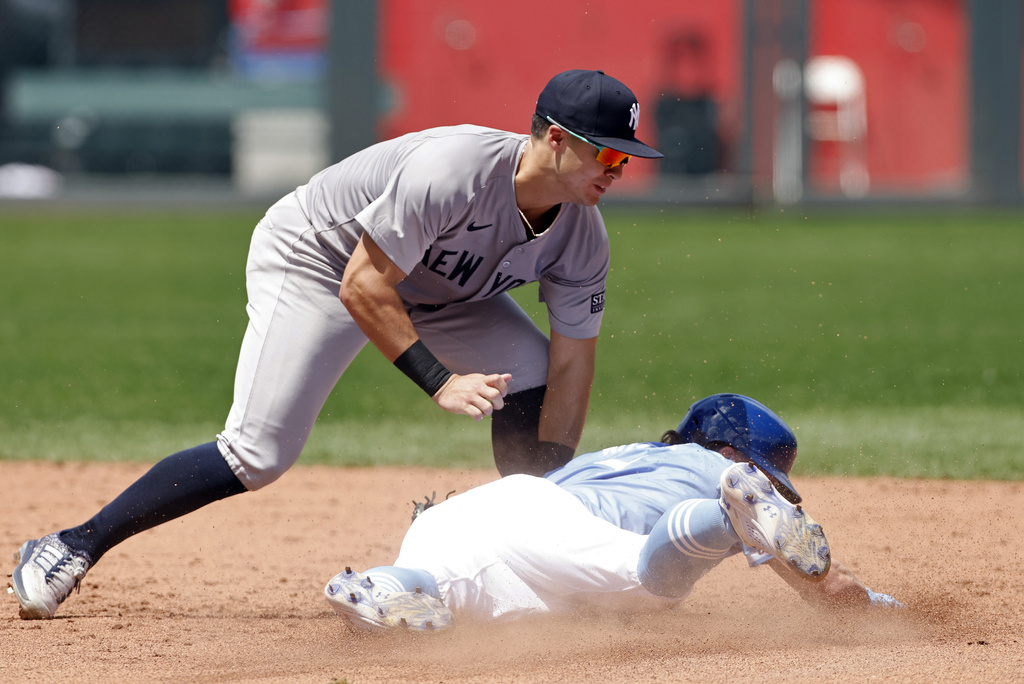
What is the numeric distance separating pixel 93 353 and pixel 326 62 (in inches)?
366

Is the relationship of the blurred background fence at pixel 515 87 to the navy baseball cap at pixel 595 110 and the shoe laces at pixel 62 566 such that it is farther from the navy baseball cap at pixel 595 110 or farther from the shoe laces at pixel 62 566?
the shoe laces at pixel 62 566

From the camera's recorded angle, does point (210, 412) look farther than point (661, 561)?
Yes

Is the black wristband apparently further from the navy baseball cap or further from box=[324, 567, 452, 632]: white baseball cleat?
the navy baseball cap

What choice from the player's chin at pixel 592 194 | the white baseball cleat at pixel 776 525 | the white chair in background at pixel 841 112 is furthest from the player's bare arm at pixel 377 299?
the white chair in background at pixel 841 112

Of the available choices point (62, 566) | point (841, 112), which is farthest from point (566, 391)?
point (841, 112)

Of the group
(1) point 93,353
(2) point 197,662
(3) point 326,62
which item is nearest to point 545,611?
(2) point 197,662

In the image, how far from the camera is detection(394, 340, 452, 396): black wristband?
3227 millimetres

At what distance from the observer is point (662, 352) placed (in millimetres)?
8508

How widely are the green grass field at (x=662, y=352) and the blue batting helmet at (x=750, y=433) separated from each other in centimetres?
179

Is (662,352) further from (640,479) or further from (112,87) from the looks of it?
(112,87)

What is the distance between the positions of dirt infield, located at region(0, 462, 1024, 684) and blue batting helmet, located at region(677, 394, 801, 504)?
1.47ft

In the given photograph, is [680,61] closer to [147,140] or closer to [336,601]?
[147,140]

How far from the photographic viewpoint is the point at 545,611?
3.04 m

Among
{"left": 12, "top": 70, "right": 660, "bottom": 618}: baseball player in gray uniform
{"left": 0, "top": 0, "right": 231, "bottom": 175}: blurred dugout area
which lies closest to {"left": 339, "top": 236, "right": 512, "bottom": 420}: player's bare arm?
{"left": 12, "top": 70, "right": 660, "bottom": 618}: baseball player in gray uniform
